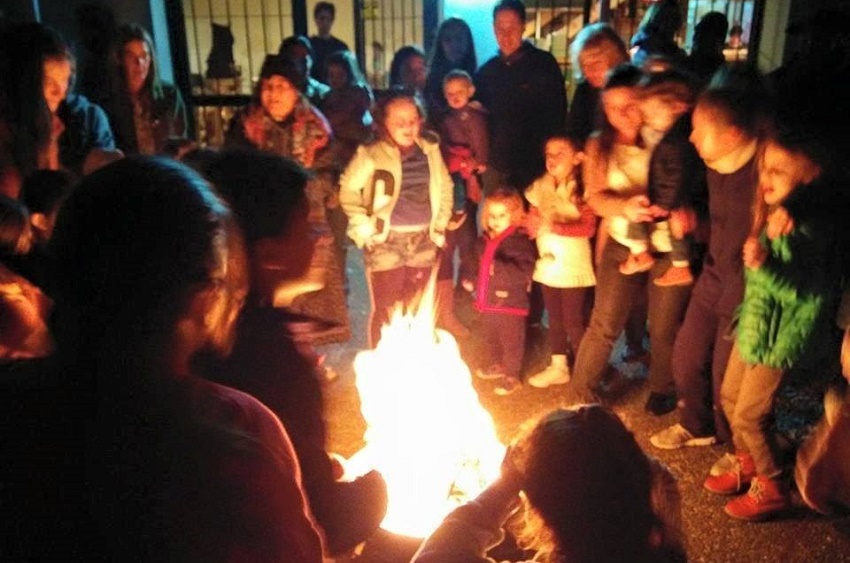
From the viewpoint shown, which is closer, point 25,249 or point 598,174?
point 25,249

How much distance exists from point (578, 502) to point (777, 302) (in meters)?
2.11

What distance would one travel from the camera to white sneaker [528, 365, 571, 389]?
524 cm

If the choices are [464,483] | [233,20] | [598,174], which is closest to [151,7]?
[233,20]

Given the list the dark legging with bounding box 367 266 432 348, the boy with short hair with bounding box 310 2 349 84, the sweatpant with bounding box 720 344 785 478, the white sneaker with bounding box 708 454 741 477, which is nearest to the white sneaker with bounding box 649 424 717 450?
the white sneaker with bounding box 708 454 741 477

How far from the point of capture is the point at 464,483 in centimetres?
349

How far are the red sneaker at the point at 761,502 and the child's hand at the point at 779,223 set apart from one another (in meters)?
1.27

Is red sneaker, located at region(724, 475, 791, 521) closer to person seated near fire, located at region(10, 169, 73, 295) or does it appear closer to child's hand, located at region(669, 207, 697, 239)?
child's hand, located at region(669, 207, 697, 239)

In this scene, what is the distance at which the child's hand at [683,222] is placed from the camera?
4.19 meters

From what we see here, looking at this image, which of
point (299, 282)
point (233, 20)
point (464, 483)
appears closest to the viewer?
point (299, 282)

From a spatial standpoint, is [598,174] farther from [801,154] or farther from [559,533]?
[559,533]

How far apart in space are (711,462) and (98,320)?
12.6ft

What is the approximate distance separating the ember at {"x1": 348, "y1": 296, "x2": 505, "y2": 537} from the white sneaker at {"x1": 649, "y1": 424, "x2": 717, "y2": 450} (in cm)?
124

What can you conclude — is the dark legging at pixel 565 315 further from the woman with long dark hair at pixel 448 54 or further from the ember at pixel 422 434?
the woman with long dark hair at pixel 448 54

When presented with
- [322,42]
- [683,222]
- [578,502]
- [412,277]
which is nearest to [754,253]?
[683,222]
